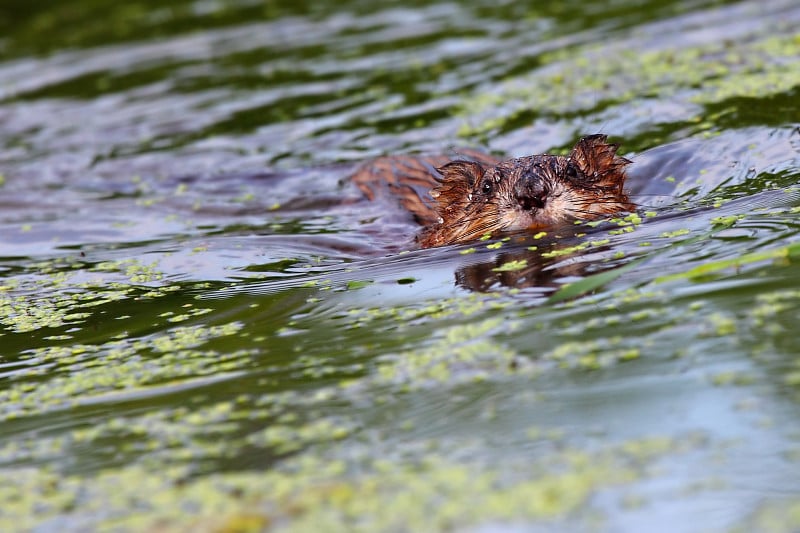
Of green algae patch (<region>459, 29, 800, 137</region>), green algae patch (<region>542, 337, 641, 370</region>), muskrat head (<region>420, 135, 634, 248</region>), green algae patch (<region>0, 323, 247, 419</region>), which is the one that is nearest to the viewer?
green algae patch (<region>542, 337, 641, 370</region>)

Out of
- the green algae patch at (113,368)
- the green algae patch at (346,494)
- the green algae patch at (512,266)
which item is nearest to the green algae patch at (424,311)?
the green algae patch at (512,266)

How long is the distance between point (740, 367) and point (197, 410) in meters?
2.16

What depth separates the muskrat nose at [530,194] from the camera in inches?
276

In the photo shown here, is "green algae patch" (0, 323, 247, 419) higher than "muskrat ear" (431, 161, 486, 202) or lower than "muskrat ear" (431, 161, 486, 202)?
lower

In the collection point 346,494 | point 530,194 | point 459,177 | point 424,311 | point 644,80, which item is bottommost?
point 346,494

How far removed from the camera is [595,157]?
777 cm

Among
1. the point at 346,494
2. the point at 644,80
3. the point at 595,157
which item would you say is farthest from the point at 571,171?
the point at 644,80

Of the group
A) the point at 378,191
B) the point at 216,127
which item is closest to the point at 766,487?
the point at 378,191

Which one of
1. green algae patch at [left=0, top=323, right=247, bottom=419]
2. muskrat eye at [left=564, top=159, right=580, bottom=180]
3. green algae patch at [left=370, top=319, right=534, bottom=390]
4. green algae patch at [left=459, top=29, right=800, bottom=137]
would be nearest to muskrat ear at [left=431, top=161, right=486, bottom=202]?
muskrat eye at [left=564, top=159, right=580, bottom=180]

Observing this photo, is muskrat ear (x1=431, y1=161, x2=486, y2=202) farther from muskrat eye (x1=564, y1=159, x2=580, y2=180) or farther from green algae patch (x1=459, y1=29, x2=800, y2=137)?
green algae patch (x1=459, y1=29, x2=800, y2=137)

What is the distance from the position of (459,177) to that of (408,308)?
2.00 meters

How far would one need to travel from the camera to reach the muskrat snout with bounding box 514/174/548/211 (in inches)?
276

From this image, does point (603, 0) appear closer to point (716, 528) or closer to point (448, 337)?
point (448, 337)

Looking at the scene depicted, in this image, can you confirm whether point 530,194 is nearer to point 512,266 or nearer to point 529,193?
point 529,193
